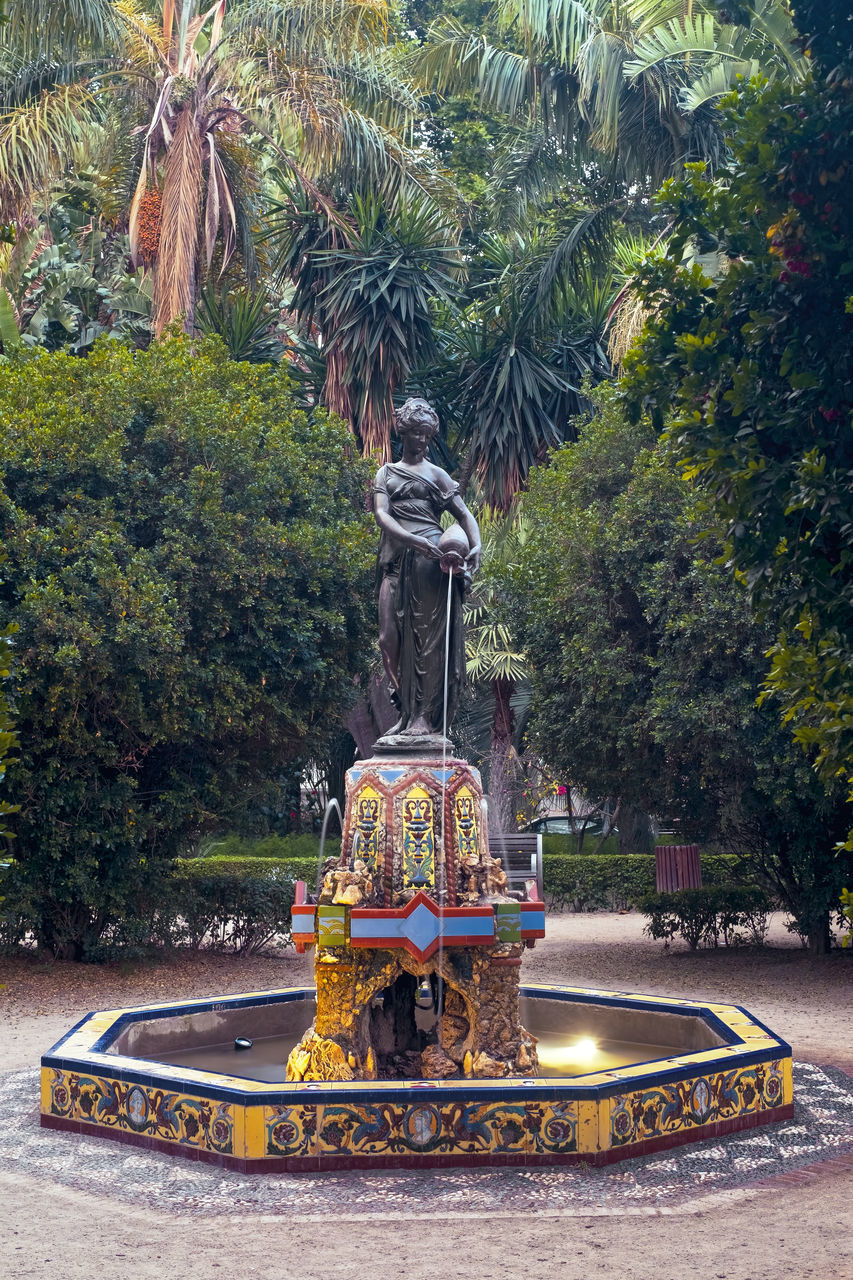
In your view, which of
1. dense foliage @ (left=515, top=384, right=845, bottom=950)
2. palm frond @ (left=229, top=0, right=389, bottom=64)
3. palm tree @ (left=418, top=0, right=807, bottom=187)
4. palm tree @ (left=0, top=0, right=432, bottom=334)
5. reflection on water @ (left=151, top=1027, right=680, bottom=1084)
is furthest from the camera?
palm frond @ (left=229, top=0, right=389, bottom=64)

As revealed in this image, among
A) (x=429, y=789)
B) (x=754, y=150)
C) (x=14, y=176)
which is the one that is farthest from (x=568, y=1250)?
(x=14, y=176)

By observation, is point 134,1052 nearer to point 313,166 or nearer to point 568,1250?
point 568,1250

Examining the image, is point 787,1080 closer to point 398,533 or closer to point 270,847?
point 398,533

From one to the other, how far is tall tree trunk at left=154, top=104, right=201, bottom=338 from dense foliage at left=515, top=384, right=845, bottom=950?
5.33 m

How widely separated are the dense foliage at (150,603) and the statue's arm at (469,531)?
446 cm

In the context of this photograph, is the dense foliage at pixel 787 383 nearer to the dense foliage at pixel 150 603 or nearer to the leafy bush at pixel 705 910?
the dense foliage at pixel 150 603

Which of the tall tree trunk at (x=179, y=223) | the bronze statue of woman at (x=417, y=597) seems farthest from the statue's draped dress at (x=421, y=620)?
the tall tree trunk at (x=179, y=223)

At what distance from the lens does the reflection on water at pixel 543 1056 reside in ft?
26.6

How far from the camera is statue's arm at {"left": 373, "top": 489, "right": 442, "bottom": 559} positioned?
26.8 ft

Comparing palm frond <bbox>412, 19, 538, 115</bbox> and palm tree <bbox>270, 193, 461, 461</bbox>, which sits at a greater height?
palm frond <bbox>412, 19, 538, 115</bbox>

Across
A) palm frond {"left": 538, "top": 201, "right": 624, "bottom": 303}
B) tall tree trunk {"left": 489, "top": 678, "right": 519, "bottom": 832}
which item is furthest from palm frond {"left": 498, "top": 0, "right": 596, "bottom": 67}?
tall tree trunk {"left": 489, "top": 678, "right": 519, "bottom": 832}

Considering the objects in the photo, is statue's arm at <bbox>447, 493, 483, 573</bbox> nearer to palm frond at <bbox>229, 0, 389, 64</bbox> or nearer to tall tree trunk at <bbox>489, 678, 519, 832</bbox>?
palm frond at <bbox>229, 0, 389, 64</bbox>

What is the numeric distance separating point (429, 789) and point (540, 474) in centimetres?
921

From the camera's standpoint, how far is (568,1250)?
519 centimetres
